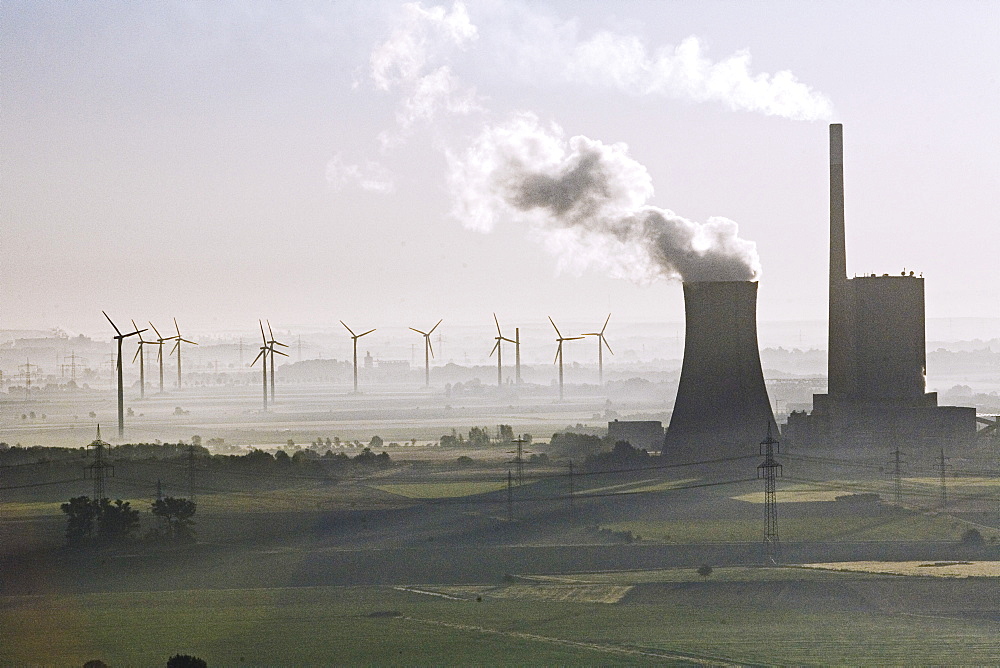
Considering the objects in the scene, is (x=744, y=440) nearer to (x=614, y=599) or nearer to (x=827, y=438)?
(x=827, y=438)

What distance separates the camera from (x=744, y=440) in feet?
194

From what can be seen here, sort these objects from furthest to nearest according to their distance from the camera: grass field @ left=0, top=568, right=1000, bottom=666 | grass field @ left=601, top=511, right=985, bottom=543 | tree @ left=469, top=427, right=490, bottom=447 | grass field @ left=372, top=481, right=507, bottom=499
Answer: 1. tree @ left=469, top=427, right=490, bottom=447
2. grass field @ left=372, top=481, right=507, bottom=499
3. grass field @ left=601, top=511, right=985, bottom=543
4. grass field @ left=0, top=568, right=1000, bottom=666

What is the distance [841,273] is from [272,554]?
115 ft

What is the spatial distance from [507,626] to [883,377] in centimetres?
3764

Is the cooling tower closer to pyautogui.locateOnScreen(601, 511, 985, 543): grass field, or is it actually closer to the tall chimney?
pyautogui.locateOnScreen(601, 511, 985, 543): grass field

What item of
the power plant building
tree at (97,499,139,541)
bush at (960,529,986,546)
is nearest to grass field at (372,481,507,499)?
tree at (97,499,139,541)

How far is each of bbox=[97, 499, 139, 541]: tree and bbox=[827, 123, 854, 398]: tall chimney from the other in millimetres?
35174

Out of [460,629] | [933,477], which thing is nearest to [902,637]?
[460,629]

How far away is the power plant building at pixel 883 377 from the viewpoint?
219 ft

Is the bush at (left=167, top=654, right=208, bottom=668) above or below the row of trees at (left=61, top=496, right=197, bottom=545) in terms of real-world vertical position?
below

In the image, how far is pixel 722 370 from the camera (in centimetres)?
5772

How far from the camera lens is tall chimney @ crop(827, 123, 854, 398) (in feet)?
222

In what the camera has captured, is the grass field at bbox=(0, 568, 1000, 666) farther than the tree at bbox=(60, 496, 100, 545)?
No

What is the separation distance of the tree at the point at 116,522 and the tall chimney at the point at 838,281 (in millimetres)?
35174
